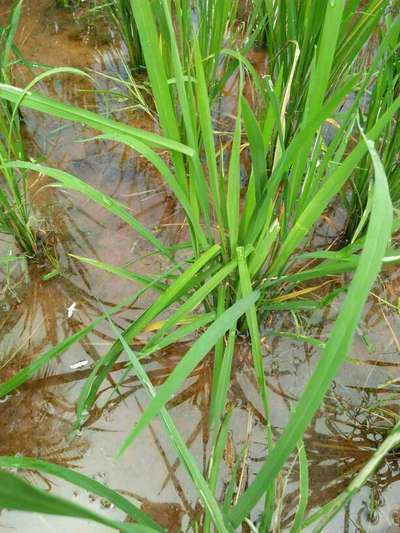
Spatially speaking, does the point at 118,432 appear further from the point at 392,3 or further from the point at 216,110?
the point at 392,3

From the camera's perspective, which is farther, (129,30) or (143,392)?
(129,30)

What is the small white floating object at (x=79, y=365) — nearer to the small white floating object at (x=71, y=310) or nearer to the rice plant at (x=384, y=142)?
the small white floating object at (x=71, y=310)

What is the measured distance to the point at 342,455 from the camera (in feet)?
2.65

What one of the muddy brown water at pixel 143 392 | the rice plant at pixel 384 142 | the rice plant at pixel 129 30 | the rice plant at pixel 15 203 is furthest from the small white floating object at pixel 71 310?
the rice plant at pixel 129 30

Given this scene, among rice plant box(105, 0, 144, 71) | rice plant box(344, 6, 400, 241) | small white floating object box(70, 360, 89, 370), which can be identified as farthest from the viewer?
rice plant box(105, 0, 144, 71)

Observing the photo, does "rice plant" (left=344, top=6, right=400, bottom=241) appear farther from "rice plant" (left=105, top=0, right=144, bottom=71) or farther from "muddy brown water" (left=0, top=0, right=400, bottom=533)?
"rice plant" (left=105, top=0, right=144, bottom=71)

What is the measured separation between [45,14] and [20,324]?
3.28ft

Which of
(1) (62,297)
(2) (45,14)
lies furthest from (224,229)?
(2) (45,14)

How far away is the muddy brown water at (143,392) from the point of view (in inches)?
30.6

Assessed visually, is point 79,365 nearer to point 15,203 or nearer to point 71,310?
point 71,310

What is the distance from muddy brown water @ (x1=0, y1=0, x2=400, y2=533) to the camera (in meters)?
0.78

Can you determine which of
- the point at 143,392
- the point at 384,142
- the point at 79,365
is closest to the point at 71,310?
the point at 79,365

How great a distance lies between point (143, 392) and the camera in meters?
0.86

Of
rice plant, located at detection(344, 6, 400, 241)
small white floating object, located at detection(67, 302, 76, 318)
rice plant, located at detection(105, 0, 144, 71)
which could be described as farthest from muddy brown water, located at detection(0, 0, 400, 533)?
rice plant, located at detection(105, 0, 144, 71)
